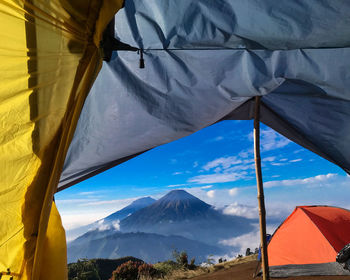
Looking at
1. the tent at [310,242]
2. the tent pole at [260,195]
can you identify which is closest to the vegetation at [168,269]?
the tent at [310,242]

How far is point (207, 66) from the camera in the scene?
78.7 inches

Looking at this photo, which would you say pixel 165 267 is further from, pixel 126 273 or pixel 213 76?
pixel 213 76

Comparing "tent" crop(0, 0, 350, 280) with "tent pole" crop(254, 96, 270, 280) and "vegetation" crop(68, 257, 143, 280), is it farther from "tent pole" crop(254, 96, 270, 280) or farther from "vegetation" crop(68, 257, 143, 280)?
"vegetation" crop(68, 257, 143, 280)

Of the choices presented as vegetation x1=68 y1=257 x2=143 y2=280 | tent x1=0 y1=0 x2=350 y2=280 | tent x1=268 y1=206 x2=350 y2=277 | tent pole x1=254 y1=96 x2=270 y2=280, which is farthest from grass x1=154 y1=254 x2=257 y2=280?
tent x1=0 y1=0 x2=350 y2=280

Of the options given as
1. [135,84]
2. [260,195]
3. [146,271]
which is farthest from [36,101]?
[146,271]

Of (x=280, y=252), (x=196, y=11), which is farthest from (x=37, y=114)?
(x=280, y=252)

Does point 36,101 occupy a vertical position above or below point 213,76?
below

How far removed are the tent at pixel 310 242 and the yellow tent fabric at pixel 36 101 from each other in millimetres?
3793

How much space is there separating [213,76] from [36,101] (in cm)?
121

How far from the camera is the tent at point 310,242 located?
398 cm

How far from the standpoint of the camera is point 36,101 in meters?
1.27

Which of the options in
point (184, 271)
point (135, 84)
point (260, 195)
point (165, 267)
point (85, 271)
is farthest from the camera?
point (85, 271)

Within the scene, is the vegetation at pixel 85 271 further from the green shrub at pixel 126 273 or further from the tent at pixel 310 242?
the tent at pixel 310 242

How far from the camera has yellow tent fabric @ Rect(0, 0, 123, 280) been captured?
1179 mm
